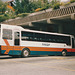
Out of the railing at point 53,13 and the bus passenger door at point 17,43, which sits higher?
the railing at point 53,13

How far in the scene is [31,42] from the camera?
685 inches

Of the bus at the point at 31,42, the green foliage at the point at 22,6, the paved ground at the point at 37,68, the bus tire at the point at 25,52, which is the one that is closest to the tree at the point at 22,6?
the green foliage at the point at 22,6

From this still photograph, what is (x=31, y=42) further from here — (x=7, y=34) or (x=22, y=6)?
(x=22, y=6)

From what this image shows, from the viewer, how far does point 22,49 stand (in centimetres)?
1648

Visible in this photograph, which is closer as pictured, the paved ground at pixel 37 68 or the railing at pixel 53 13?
the paved ground at pixel 37 68

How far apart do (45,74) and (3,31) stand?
9.47 meters

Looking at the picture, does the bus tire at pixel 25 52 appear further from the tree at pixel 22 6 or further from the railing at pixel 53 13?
the tree at pixel 22 6

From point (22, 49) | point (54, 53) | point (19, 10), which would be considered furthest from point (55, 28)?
point (19, 10)

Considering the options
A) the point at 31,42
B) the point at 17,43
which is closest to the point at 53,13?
the point at 31,42

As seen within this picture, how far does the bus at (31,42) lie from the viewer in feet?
50.7

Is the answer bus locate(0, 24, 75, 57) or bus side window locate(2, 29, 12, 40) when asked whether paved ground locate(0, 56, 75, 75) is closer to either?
bus locate(0, 24, 75, 57)

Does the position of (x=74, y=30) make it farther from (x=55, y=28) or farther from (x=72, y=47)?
(x=72, y=47)

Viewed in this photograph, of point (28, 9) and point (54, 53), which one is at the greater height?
point (28, 9)

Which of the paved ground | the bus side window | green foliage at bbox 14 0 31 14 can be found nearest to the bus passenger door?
the bus side window
